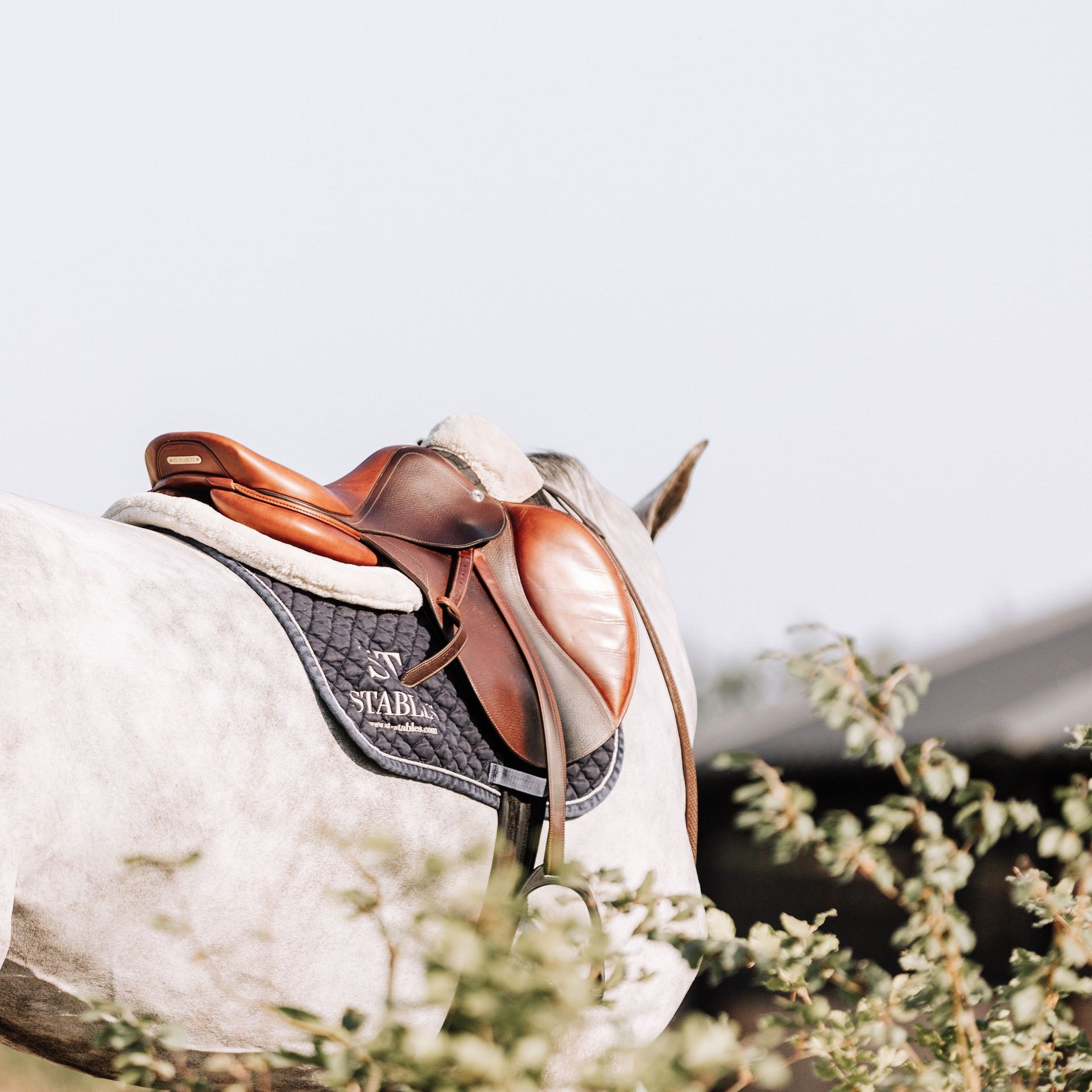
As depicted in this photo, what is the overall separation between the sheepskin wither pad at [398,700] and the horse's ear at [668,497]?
1078 mm

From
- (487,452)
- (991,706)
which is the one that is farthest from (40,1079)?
(991,706)

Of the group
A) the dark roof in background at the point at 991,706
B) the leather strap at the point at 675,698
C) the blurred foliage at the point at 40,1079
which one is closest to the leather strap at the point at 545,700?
the leather strap at the point at 675,698

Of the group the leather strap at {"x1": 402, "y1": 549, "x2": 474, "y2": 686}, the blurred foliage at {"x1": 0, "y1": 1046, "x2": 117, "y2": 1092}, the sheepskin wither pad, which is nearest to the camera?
the sheepskin wither pad

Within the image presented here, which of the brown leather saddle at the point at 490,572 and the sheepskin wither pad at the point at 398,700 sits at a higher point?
the brown leather saddle at the point at 490,572

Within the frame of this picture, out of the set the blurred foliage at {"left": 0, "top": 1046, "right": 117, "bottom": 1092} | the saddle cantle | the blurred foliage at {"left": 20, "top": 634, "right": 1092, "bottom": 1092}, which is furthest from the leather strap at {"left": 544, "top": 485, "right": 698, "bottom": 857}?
the blurred foliage at {"left": 0, "top": 1046, "right": 117, "bottom": 1092}

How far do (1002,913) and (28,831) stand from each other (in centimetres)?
475

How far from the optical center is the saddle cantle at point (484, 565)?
1977 mm

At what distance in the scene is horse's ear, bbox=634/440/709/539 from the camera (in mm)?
2979

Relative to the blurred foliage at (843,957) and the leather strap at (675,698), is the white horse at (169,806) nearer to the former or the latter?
the blurred foliage at (843,957)

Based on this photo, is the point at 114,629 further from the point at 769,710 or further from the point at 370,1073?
the point at 769,710

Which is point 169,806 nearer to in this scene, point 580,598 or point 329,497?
point 329,497

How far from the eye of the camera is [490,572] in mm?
2170

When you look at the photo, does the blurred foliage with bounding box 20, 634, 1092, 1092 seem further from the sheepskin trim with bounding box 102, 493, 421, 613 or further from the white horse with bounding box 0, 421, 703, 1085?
the sheepskin trim with bounding box 102, 493, 421, 613

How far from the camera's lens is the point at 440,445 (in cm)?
244
